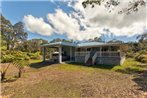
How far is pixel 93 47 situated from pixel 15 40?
4615 cm

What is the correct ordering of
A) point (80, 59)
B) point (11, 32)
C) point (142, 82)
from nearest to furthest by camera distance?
point (142, 82) → point (80, 59) → point (11, 32)

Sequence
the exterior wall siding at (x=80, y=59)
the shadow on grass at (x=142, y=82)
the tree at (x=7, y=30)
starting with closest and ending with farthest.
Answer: the shadow on grass at (x=142, y=82), the exterior wall siding at (x=80, y=59), the tree at (x=7, y=30)

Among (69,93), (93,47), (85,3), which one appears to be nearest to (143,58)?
(93,47)

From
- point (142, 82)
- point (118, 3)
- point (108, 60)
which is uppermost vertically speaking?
point (118, 3)

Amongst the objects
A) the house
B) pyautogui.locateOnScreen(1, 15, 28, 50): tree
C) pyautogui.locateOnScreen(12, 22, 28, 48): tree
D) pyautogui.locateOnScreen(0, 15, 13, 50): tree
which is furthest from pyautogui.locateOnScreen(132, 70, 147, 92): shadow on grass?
pyautogui.locateOnScreen(12, 22, 28, 48): tree

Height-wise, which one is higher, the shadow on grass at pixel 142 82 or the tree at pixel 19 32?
the tree at pixel 19 32

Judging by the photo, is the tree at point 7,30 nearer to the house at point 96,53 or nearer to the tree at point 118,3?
the house at point 96,53

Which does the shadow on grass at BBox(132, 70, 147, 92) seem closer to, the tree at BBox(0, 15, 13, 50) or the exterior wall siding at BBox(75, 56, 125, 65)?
the exterior wall siding at BBox(75, 56, 125, 65)

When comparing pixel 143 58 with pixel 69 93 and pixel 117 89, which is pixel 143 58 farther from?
pixel 69 93

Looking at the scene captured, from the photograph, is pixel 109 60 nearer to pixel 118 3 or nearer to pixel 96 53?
pixel 96 53

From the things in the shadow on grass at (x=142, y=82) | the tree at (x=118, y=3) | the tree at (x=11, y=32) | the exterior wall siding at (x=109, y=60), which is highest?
the tree at (x=11, y=32)

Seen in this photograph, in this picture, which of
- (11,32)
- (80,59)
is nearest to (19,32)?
(11,32)

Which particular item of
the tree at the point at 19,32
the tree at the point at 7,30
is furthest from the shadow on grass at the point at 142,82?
the tree at the point at 19,32

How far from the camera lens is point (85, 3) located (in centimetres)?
1301
